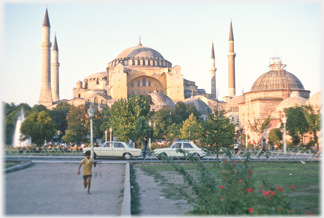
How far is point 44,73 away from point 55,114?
30.9 feet

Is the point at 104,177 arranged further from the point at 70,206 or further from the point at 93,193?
the point at 70,206

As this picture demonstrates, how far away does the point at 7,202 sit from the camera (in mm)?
6906

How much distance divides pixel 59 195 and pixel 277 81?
134 feet

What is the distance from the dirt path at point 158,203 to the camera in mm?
6727

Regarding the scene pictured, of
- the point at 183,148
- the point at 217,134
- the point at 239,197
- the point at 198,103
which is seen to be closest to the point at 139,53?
A: the point at 198,103

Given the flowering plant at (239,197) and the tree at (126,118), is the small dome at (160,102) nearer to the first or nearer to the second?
the tree at (126,118)

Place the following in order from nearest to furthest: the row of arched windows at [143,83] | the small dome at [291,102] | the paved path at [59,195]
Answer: the paved path at [59,195], the small dome at [291,102], the row of arched windows at [143,83]

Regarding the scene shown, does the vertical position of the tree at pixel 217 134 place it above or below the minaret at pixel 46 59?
below

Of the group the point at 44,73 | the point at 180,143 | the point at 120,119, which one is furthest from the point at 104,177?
the point at 44,73

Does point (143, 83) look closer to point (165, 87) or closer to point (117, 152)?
point (165, 87)

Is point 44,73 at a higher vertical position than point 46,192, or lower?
higher

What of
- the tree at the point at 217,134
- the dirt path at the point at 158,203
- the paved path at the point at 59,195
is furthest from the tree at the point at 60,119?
the dirt path at the point at 158,203

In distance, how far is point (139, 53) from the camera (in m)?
86.8

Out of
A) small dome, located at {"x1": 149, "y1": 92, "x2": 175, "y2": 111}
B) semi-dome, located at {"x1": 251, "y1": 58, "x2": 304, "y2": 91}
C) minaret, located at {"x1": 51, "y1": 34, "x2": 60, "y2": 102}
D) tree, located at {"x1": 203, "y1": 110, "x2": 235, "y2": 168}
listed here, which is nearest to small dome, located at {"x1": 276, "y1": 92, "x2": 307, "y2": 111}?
semi-dome, located at {"x1": 251, "y1": 58, "x2": 304, "y2": 91}
